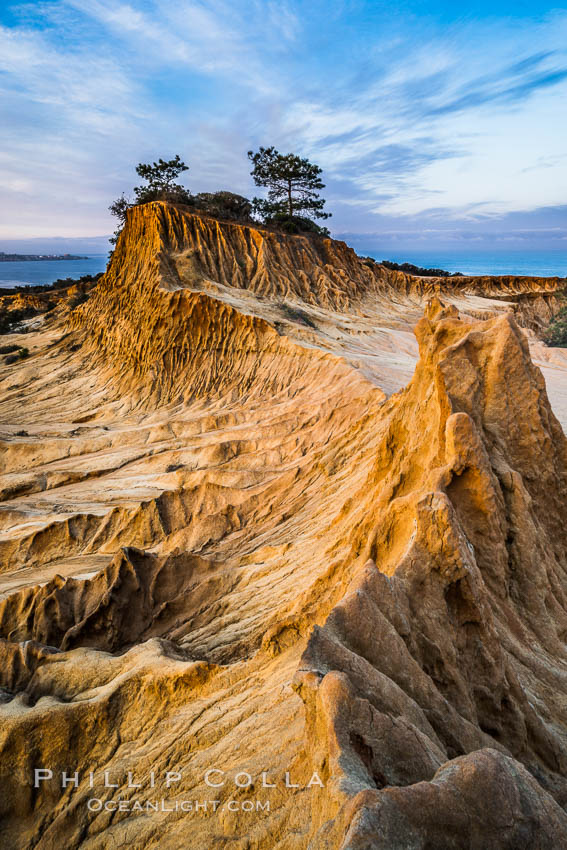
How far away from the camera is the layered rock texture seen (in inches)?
116

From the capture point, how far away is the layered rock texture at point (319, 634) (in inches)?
116

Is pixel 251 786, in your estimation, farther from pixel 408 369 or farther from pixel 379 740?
pixel 408 369

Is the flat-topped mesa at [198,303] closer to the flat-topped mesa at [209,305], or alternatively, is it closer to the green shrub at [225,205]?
the flat-topped mesa at [209,305]


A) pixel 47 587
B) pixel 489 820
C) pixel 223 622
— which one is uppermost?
pixel 489 820

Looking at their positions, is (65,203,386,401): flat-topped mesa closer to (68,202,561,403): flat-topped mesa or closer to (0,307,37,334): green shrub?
(68,202,561,403): flat-topped mesa

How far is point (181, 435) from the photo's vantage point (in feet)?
53.9

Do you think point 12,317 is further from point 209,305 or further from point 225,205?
point 209,305

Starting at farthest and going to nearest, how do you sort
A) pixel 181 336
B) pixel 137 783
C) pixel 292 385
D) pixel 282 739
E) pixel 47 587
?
1. pixel 181 336
2. pixel 292 385
3. pixel 47 587
4. pixel 137 783
5. pixel 282 739

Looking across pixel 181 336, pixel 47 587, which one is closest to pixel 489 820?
pixel 47 587

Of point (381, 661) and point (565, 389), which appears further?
point (565, 389)

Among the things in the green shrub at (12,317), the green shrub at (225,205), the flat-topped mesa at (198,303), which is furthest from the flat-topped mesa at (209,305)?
the green shrub at (12,317)

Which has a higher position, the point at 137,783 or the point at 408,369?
the point at 408,369

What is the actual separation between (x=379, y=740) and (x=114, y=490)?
39.3ft

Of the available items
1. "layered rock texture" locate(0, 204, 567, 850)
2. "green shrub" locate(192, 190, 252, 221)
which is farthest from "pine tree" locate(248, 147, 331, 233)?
"layered rock texture" locate(0, 204, 567, 850)
